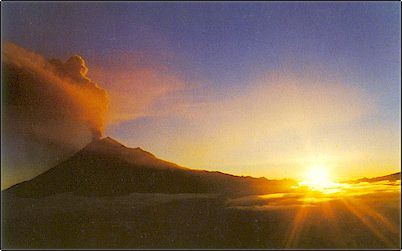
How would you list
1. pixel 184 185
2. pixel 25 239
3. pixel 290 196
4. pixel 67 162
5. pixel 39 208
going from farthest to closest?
pixel 67 162 < pixel 184 185 < pixel 39 208 < pixel 290 196 < pixel 25 239

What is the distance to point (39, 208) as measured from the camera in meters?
35.4

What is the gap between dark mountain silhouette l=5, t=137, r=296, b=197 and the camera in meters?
36.9

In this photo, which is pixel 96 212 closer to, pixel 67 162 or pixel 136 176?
pixel 136 176

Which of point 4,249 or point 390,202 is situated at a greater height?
point 390,202

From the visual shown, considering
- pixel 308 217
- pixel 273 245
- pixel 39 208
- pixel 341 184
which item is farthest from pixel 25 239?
pixel 341 184

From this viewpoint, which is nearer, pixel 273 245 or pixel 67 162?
pixel 273 245

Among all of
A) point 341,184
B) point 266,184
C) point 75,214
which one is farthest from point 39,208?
point 341,184

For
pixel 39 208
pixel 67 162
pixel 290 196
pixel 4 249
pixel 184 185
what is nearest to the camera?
pixel 4 249

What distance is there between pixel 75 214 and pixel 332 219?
20.4 m

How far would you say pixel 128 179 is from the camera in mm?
47844

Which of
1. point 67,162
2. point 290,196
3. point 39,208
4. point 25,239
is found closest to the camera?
point 25,239

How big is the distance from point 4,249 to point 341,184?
83.2 feet

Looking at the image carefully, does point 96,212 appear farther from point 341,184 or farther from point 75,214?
point 341,184

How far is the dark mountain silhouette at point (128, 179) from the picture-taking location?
121 ft
